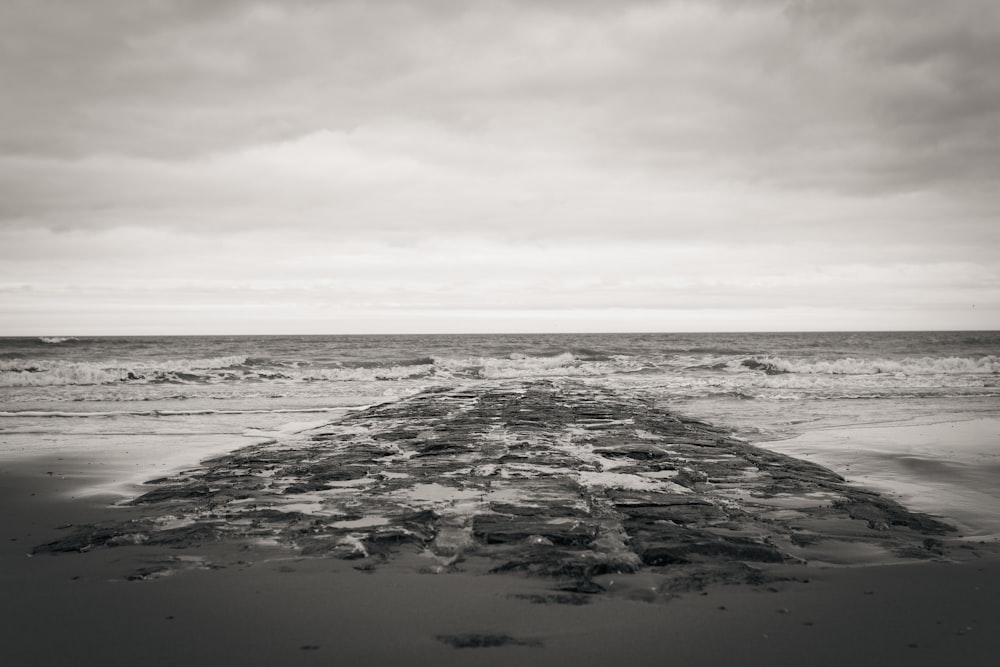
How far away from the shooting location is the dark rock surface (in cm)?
440

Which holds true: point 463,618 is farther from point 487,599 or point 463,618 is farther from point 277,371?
point 277,371

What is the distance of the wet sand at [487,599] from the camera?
10.1 feet

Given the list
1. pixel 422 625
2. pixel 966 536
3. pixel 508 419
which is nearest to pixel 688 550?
pixel 422 625

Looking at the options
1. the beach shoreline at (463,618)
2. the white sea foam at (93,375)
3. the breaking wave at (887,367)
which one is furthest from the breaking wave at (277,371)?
the beach shoreline at (463,618)

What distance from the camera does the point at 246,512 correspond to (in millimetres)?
5562

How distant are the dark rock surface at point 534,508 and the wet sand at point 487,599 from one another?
0.04 m

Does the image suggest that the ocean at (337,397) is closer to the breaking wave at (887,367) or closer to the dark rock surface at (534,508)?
the breaking wave at (887,367)

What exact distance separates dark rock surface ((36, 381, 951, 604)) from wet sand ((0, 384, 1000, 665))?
1.7 inches

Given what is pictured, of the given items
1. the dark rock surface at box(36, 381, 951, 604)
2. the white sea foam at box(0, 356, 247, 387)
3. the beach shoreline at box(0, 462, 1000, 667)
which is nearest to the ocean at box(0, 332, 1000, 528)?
the white sea foam at box(0, 356, 247, 387)

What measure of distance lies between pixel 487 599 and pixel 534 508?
6.43ft

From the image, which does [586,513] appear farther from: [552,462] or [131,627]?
[131,627]

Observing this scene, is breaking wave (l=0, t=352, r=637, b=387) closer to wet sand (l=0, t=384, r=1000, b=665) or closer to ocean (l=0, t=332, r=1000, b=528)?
ocean (l=0, t=332, r=1000, b=528)

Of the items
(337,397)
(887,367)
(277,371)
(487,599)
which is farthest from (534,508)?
(887,367)

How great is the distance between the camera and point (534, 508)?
5578 mm
